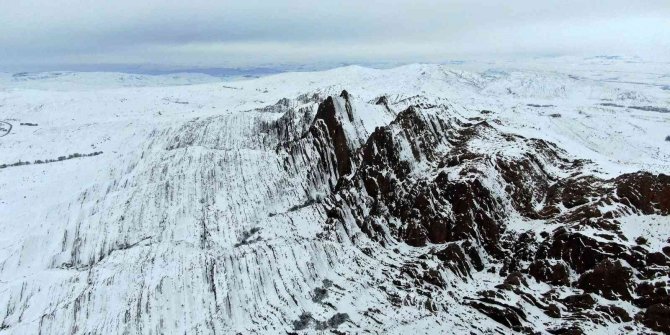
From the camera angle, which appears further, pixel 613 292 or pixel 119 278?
pixel 119 278

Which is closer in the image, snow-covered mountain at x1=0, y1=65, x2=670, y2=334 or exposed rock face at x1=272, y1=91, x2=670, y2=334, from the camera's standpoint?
exposed rock face at x1=272, y1=91, x2=670, y2=334

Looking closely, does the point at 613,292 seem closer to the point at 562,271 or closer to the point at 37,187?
the point at 562,271

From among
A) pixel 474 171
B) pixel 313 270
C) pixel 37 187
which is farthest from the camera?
pixel 37 187

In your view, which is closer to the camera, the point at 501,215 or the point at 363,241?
the point at 501,215

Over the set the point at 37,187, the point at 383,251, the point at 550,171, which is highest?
the point at 550,171

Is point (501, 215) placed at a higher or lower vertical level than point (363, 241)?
higher

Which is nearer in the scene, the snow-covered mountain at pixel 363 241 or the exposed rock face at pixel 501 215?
the exposed rock face at pixel 501 215

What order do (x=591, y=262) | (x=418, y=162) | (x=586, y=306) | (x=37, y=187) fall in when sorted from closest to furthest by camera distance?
(x=586, y=306) < (x=591, y=262) < (x=418, y=162) < (x=37, y=187)

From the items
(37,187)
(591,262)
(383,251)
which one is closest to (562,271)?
(591,262)
